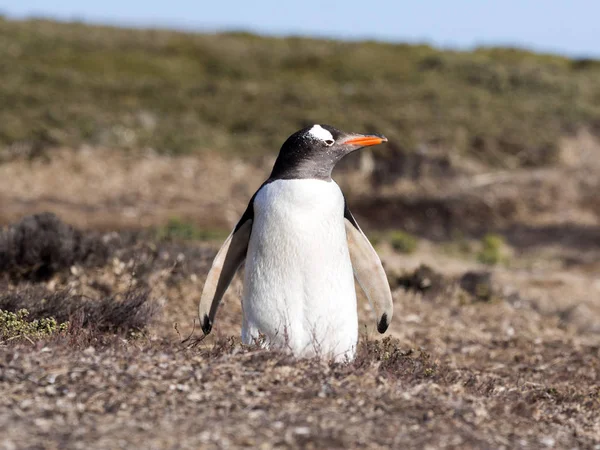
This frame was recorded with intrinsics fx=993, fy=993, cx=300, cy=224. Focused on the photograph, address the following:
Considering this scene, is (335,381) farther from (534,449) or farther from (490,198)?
(490,198)

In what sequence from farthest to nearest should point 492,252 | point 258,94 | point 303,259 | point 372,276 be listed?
point 258,94, point 492,252, point 372,276, point 303,259

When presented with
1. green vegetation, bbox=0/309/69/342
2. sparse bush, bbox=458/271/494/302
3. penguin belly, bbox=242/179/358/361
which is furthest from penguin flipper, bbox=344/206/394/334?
sparse bush, bbox=458/271/494/302

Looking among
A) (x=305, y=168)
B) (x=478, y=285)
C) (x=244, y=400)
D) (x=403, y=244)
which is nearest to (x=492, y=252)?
(x=403, y=244)

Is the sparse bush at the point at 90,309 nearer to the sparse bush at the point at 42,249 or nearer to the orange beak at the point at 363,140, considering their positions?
the sparse bush at the point at 42,249

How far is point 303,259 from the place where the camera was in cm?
582

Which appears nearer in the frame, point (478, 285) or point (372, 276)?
point (372, 276)

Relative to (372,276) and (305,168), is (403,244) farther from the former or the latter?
(305,168)

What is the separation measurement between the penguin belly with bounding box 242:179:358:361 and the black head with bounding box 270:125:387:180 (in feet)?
0.28

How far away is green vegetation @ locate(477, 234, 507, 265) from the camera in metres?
15.5

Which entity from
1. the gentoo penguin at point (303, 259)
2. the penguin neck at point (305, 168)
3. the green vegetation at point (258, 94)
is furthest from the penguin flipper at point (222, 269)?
the green vegetation at point (258, 94)

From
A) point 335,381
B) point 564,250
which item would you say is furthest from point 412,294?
point 564,250

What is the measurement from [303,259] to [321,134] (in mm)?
776

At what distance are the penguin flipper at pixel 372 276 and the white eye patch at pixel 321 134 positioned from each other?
668 millimetres

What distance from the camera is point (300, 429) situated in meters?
4.13
